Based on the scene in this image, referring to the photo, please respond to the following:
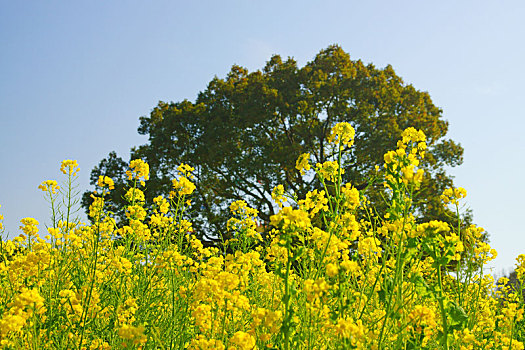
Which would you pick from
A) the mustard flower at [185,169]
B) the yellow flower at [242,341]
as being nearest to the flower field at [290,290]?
the yellow flower at [242,341]

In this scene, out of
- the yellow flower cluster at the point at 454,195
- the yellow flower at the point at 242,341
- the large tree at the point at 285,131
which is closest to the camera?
the yellow flower at the point at 242,341

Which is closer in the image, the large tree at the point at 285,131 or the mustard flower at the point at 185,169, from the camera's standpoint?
the mustard flower at the point at 185,169

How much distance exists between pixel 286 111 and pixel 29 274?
1049cm

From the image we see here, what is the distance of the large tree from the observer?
12555mm

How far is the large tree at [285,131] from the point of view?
1255 centimetres

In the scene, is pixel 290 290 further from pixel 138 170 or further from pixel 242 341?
pixel 138 170

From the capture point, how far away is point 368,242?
2631 millimetres

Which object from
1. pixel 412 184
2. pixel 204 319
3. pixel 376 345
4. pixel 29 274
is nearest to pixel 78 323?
pixel 29 274

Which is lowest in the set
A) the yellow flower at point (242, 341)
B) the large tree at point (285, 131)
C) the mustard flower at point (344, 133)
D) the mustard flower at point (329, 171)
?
the yellow flower at point (242, 341)

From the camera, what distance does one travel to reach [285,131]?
43.8ft

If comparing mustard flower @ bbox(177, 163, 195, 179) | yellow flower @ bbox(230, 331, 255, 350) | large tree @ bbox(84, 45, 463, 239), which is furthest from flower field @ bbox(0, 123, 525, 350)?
large tree @ bbox(84, 45, 463, 239)

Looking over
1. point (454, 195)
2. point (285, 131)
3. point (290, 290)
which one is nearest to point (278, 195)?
point (454, 195)

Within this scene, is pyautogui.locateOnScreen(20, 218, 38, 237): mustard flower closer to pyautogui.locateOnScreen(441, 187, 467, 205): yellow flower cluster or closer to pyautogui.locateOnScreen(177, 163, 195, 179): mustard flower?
pyautogui.locateOnScreen(177, 163, 195, 179): mustard flower

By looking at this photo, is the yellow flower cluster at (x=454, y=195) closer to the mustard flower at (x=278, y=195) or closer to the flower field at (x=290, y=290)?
the flower field at (x=290, y=290)
